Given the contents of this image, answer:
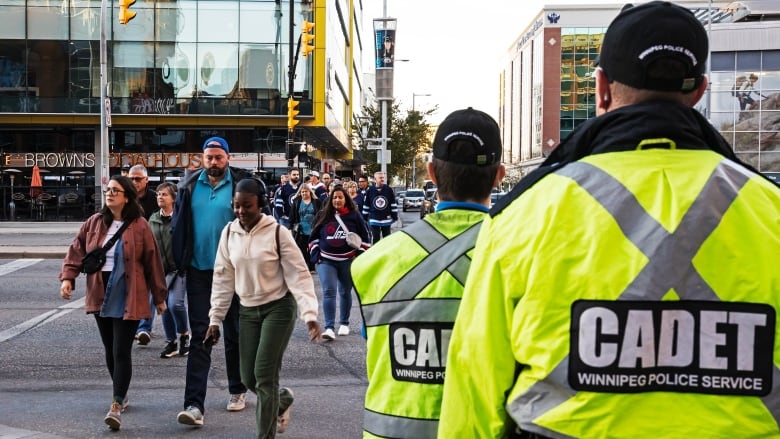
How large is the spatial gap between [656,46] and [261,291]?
4.29 m

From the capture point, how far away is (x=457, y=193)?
2998mm

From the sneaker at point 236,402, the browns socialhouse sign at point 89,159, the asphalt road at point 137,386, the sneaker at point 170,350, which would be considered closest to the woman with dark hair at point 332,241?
the asphalt road at point 137,386

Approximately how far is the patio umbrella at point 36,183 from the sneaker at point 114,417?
33943 mm

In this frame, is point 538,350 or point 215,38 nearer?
point 538,350

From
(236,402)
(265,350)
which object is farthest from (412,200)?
(265,350)

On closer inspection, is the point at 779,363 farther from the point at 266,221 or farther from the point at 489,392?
the point at 266,221

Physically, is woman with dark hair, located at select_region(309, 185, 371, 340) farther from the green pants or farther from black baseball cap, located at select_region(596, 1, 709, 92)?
black baseball cap, located at select_region(596, 1, 709, 92)

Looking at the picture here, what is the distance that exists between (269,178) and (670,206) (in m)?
37.9

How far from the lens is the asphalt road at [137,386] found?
6.62m

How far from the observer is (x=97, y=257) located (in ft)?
22.4

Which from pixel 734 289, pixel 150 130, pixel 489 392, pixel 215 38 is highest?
pixel 215 38

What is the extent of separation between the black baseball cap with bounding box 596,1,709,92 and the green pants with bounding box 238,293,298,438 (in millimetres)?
4112

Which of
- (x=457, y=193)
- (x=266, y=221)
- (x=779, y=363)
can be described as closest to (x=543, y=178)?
(x=779, y=363)

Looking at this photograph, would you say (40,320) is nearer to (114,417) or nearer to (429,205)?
(114,417)
